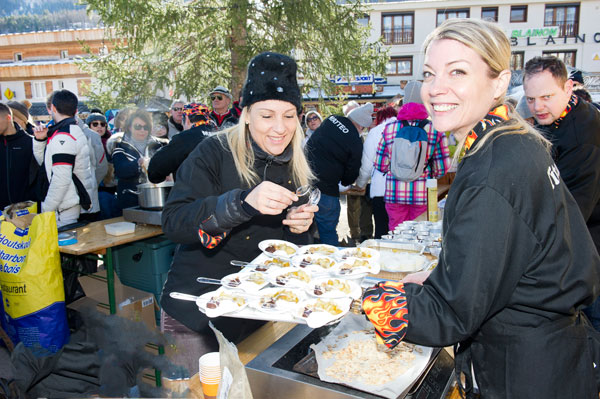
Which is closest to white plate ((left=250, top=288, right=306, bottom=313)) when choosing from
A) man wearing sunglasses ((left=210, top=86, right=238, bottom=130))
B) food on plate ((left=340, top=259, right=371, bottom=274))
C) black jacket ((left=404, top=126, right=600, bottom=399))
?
food on plate ((left=340, top=259, right=371, bottom=274))

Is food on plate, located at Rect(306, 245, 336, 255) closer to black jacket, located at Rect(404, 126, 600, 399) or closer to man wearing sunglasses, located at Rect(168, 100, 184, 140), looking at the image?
black jacket, located at Rect(404, 126, 600, 399)

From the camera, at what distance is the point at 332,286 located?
1.65 m

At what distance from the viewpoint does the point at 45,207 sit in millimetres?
4109

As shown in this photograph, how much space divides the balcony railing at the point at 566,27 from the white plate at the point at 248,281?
32.4 m

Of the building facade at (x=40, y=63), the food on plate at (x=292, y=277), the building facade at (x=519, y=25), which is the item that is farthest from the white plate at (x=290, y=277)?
the building facade at (x=40, y=63)

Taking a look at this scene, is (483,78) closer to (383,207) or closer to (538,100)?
(538,100)

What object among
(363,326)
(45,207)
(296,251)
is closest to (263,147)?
(296,251)

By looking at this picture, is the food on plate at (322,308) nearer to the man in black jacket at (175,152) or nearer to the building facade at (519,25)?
the man in black jacket at (175,152)

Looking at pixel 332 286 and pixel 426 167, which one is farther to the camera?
pixel 426 167

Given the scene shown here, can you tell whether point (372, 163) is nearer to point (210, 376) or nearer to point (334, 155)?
point (334, 155)

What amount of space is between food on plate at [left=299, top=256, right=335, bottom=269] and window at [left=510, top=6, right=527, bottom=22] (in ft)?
104

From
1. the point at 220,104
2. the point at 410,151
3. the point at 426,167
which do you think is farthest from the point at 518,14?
the point at 410,151

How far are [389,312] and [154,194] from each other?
3346 mm

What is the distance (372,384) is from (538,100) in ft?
7.29
